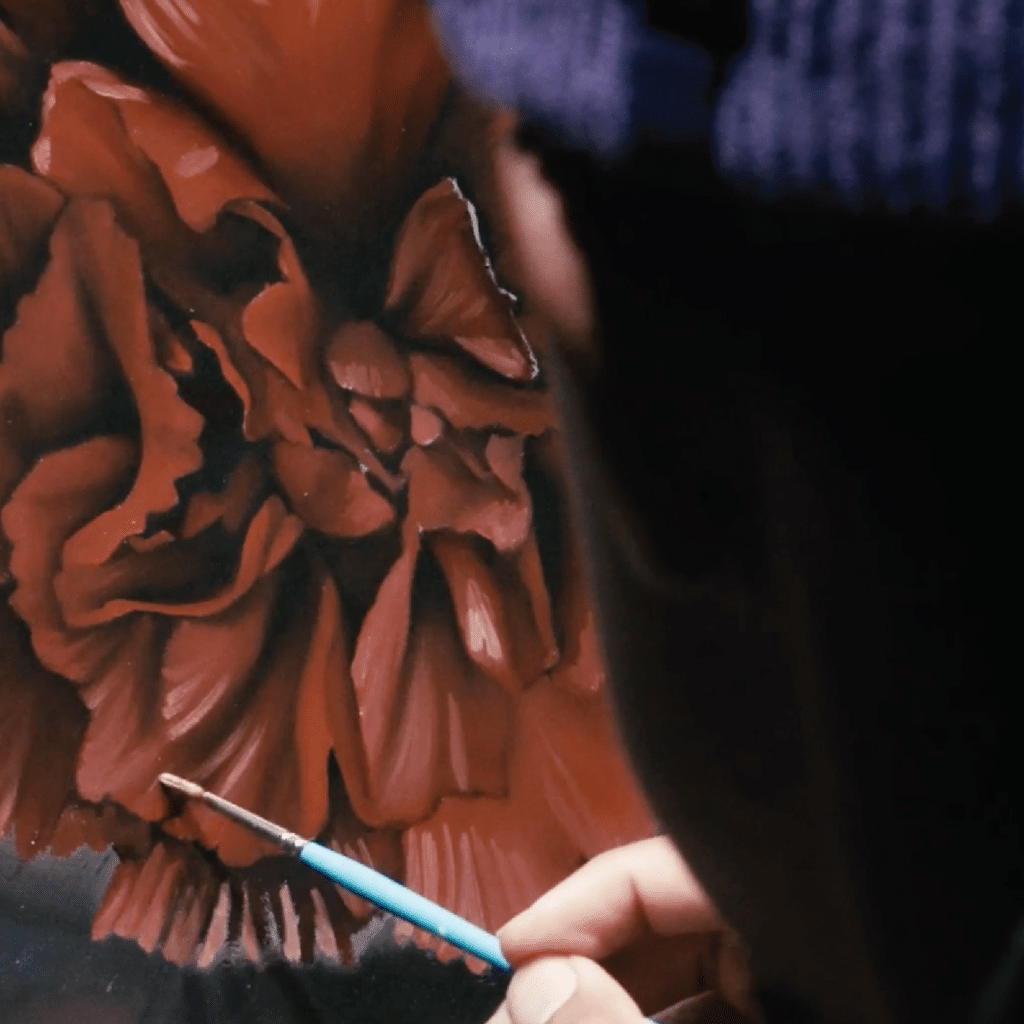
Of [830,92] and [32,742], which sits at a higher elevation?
[830,92]

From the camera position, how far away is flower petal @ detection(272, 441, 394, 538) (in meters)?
0.27

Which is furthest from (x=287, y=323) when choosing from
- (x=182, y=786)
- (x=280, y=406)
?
(x=182, y=786)

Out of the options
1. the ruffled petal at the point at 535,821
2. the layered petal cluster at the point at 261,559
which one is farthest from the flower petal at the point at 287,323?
the ruffled petal at the point at 535,821

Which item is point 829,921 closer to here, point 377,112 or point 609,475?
point 609,475

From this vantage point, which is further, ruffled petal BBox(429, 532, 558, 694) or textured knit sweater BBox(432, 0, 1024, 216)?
ruffled petal BBox(429, 532, 558, 694)

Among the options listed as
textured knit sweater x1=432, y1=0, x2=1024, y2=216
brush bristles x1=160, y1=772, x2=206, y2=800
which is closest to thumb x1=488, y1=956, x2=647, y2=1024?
brush bristles x1=160, y1=772, x2=206, y2=800

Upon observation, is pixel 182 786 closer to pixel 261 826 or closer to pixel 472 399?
pixel 261 826

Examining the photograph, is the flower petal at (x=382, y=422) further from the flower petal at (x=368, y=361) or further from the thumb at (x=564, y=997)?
the thumb at (x=564, y=997)

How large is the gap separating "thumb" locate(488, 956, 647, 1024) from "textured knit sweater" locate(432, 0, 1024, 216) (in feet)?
0.68

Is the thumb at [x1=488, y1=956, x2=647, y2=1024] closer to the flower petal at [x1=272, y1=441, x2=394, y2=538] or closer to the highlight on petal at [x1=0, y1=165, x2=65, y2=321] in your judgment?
the flower petal at [x1=272, y1=441, x2=394, y2=538]

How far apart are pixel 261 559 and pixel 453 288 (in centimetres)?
10

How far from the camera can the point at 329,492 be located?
28 cm

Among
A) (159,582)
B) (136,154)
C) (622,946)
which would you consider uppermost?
(136,154)

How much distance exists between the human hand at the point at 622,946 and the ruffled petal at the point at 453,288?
0.14 metres
